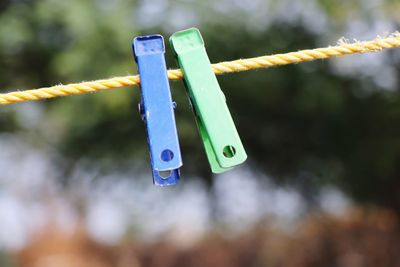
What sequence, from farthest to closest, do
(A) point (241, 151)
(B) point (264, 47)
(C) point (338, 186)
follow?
(C) point (338, 186), (B) point (264, 47), (A) point (241, 151)

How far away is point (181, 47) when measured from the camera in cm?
108

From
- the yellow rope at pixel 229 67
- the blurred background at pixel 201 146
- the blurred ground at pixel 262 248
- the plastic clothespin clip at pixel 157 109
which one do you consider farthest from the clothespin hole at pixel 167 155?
the blurred ground at pixel 262 248

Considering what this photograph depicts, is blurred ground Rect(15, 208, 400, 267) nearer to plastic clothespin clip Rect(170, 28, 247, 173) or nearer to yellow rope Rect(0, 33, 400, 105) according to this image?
yellow rope Rect(0, 33, 400, 105)

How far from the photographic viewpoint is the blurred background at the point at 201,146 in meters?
3.54

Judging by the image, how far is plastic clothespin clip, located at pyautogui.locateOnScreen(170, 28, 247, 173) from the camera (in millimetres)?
1032

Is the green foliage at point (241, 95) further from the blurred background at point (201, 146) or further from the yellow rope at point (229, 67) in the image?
the yellow rope at point (229, 67)

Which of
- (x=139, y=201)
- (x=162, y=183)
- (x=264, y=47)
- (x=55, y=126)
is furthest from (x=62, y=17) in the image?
(x=139, y=201)

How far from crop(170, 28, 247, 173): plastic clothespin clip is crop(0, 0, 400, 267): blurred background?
2147mm

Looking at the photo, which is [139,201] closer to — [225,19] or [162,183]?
[225,19]

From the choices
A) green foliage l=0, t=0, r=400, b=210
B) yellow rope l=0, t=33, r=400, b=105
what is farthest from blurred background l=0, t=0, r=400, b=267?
yellow rope l=0, t=33, r=400, b=105

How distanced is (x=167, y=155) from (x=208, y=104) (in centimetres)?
11

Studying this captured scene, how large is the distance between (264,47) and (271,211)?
2279 mm

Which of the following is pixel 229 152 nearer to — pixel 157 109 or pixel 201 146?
pixel 157 109

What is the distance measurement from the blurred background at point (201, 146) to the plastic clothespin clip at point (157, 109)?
217cm
